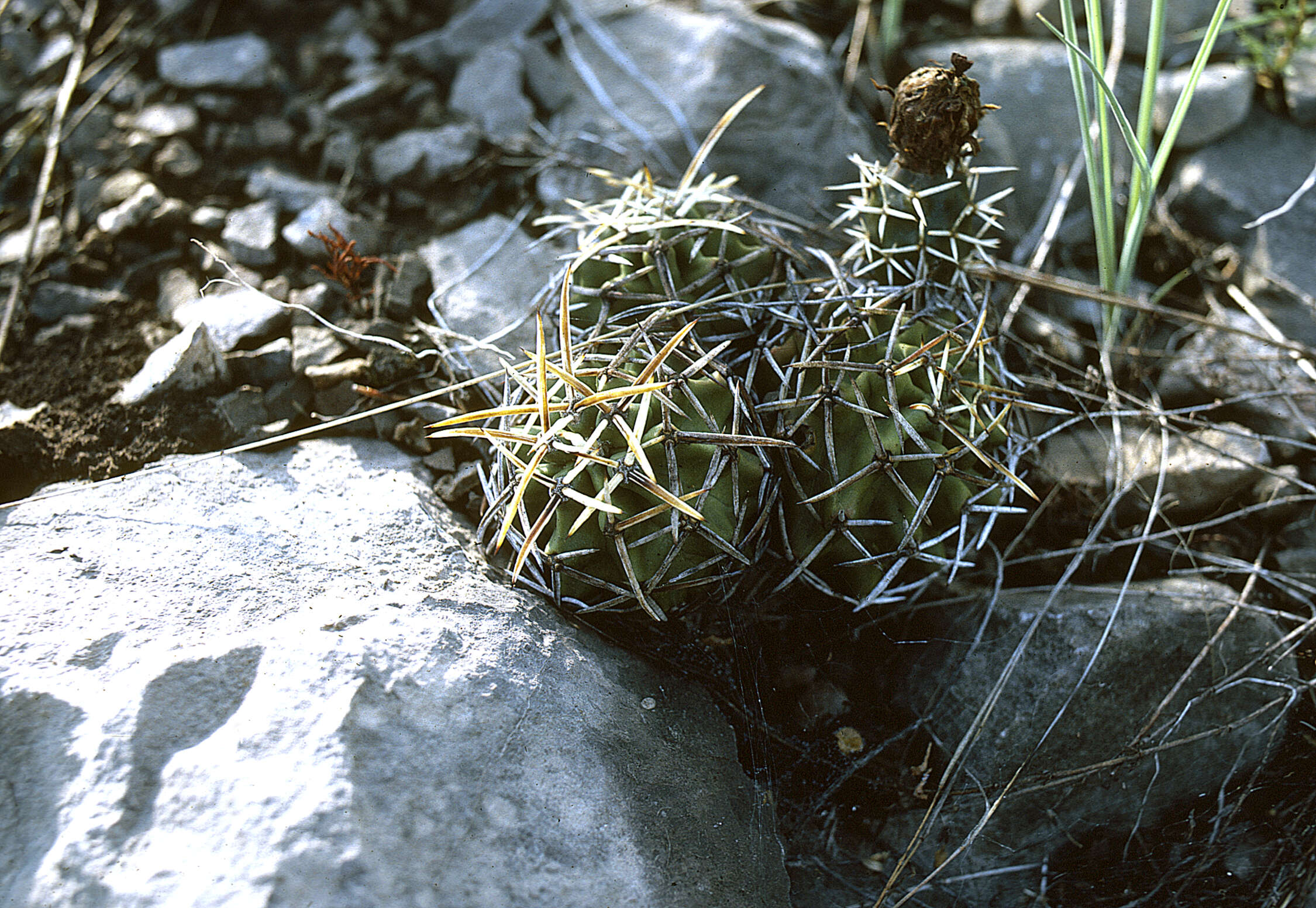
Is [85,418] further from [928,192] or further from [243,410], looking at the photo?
[928,192]

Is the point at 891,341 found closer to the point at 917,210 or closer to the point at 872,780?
the point at 917,210

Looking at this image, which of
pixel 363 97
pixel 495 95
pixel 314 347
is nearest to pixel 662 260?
pixel 314 347

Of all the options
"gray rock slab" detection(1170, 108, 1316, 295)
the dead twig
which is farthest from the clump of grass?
the dead twig

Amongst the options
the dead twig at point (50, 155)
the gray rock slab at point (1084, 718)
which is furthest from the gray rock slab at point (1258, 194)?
the dead twig at point (50, 155)

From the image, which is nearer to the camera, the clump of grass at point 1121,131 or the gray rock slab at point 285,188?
the clump of grass at point 1121,131

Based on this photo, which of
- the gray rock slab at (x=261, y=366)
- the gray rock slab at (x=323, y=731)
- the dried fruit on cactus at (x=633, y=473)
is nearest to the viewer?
the gray rock slab at (x=323, y=731)

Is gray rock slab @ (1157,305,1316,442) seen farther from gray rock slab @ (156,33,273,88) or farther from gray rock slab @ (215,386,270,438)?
gray rock slab @ (156,33,273,88)

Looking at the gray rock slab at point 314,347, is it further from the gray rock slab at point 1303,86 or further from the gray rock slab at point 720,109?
the gray rock slab at point 1303,86
